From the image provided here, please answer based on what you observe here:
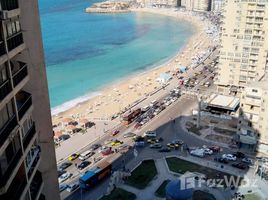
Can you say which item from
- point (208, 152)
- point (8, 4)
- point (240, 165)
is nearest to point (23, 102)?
point (8, 4)

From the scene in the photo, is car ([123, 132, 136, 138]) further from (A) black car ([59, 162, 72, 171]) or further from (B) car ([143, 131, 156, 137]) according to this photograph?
(A) black car ([59, 162, 72, 171])

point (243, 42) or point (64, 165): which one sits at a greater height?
point (243, 42)

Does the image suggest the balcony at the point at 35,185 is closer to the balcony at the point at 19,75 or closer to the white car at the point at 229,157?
the balcony at the point at 19,75

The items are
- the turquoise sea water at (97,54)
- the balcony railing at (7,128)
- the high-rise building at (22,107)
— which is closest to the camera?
the balcony railing at (7,128)

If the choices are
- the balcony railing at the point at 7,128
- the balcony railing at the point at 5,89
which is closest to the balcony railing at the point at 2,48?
the balcony railing at the point at 5,89

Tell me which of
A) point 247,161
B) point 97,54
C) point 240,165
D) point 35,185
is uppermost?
point 35,185

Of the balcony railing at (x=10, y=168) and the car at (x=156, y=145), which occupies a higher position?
the balcony railing at (x=10, y=168)

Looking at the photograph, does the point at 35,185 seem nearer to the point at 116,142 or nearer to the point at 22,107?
the point at 22,107
